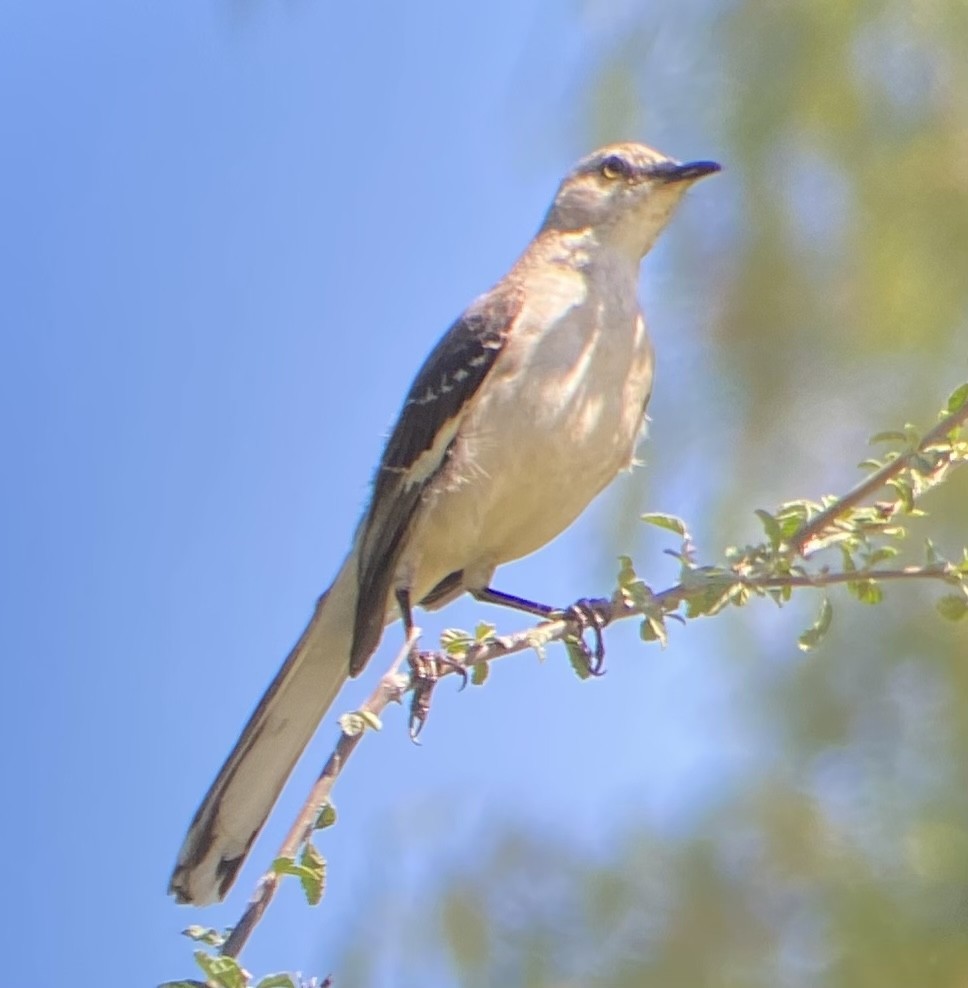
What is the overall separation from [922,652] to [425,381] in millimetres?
1402

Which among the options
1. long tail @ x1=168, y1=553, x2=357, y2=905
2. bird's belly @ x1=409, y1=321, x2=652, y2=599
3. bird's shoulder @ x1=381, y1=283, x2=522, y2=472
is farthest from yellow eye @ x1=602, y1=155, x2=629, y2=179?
long tail @ x1=168, y1=553, x2=357, y2=905

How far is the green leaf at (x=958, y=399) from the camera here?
2225 mm

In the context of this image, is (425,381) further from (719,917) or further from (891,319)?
(719,917)

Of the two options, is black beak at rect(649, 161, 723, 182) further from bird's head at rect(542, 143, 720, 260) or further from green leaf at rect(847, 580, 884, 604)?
green leaf at rect(847, 580, 884, 604)

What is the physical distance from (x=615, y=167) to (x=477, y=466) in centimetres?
116

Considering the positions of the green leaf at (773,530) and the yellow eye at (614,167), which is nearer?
the green leaf at (773,530)

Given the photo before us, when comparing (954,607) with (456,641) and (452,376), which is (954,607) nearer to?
(456,641)

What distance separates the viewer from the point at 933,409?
3.45m

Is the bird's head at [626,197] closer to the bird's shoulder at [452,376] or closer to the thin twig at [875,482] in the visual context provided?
the bird's shoulder at [452,376]

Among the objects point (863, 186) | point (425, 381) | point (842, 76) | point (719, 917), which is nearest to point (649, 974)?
point (719, 917)

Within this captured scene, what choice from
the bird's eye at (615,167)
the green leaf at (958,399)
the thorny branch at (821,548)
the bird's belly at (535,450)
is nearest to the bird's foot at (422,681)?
the bird's belly at (535,450)

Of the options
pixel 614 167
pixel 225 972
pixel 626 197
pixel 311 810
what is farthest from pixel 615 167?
pixel 225 972

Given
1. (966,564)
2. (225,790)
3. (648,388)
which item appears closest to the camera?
(966,564)

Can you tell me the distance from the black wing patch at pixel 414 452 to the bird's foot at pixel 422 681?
0.73 ft
